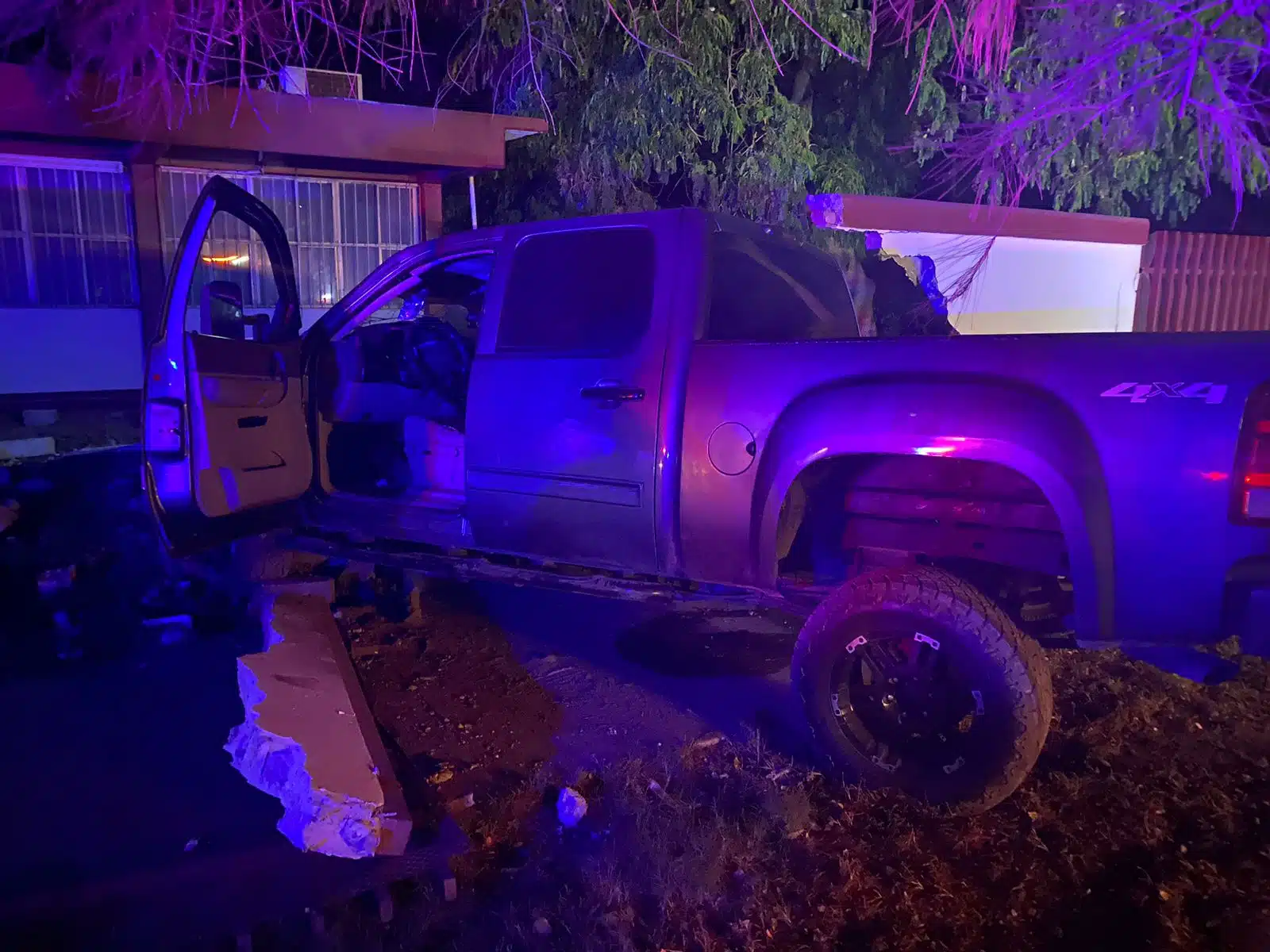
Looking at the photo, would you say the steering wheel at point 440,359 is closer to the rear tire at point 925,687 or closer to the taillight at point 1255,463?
the rear tire at point 925,687

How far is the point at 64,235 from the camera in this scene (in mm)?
9523

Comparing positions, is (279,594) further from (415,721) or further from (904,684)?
(904,684)

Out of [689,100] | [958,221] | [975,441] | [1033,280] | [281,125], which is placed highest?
[689,100]

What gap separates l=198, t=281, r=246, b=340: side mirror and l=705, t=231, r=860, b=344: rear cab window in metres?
2.33

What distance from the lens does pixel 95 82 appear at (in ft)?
26.8

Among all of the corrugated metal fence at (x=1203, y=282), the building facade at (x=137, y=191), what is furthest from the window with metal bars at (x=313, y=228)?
the corrugated metal fence at (x=1203, y=282)

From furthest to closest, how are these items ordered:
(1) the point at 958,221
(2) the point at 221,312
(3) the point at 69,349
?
(1) the point at 958,221 → (3) the point at 69,349 → (2) the point at 221,312

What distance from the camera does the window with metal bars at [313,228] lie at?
1002cm

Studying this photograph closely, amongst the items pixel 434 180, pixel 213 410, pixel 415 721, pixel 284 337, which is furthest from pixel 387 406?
pixel 434 180

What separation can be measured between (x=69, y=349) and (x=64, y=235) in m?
1.21

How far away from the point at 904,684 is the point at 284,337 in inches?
143

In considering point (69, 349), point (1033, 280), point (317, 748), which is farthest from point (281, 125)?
point (1033, 280)

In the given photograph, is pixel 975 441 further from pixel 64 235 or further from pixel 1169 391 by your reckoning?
pixel 64 235

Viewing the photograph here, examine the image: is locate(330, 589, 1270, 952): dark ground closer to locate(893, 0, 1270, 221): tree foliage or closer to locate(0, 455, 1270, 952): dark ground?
locate(0, 455, 1270, 952): dark ground
